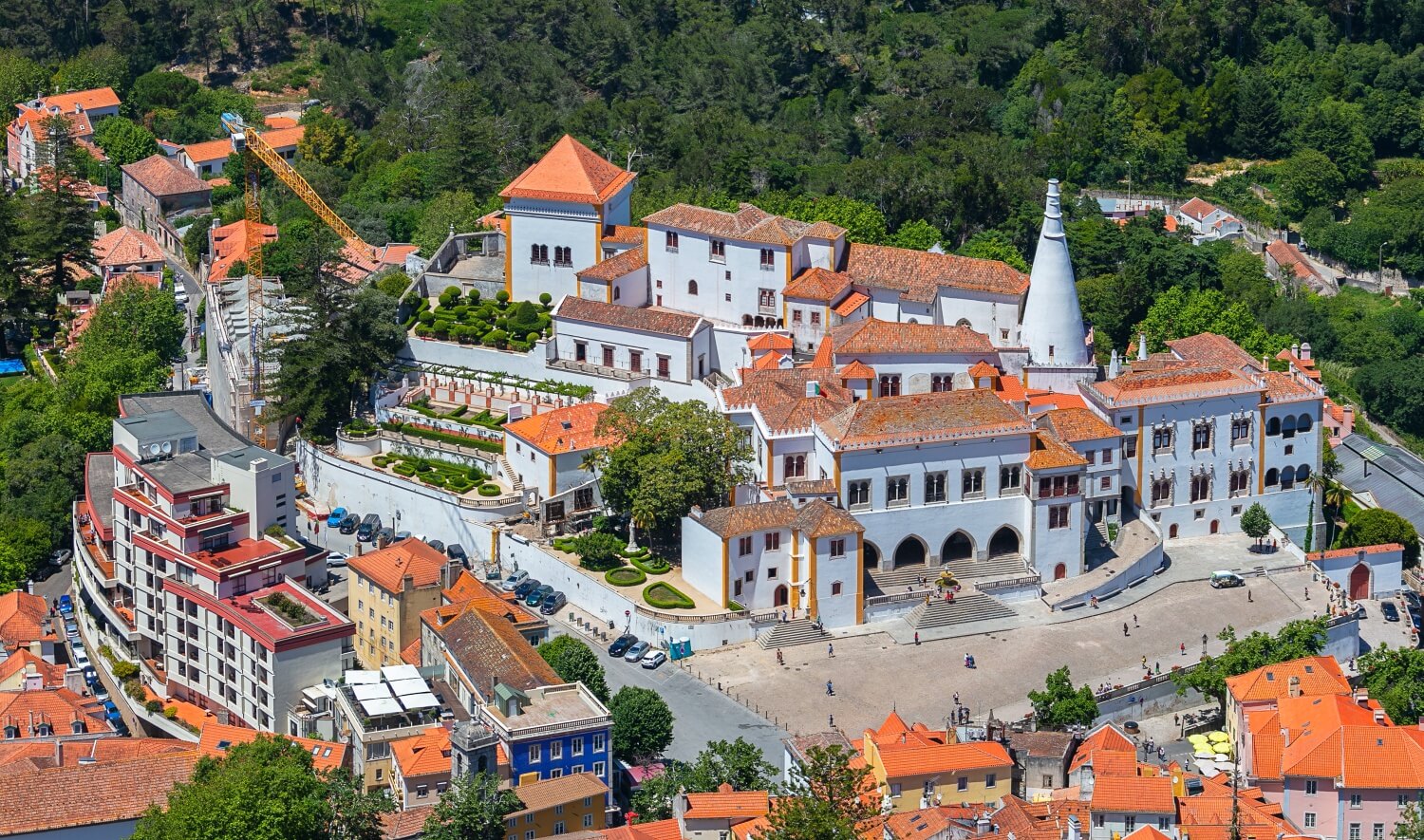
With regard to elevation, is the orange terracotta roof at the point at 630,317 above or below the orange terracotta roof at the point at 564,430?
above

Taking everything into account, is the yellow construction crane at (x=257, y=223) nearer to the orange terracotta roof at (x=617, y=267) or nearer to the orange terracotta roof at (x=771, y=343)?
→ the orange terracotta roof at (x=617, y=267)

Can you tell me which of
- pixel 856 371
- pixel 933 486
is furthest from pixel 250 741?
pixel 856 371

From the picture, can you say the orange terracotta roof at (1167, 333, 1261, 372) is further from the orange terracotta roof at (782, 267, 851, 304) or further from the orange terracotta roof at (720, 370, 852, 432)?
the orange terracotta roof at (720, 370, 852, 432)

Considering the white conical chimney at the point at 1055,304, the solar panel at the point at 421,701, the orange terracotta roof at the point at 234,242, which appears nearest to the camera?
the solar panel at the point at 421,701

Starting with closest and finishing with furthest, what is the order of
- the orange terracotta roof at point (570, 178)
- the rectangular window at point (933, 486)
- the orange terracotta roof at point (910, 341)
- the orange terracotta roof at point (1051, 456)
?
the rectangular window at point (933, 486) → the orange terracotta roof at point (1051, 456) → the orange terracotta roof at point (910, 341) → the orange terracotta roof at point (570, 178)

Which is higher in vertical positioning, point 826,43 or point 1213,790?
point 826,43

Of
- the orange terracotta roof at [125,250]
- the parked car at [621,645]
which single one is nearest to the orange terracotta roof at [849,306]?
the parked car at [621,645]

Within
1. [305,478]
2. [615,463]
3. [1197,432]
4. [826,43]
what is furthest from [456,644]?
[826,43]

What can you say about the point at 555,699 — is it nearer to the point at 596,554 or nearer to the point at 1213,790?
the point at 596,554
